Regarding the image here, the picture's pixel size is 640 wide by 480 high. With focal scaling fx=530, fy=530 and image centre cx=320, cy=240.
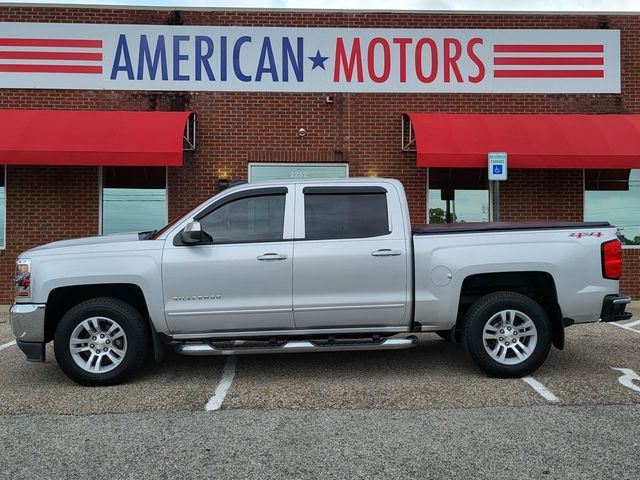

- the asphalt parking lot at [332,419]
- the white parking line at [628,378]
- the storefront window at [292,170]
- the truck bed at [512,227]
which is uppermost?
the storefront window at [292,170]

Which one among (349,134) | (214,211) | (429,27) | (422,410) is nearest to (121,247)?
(214,211)

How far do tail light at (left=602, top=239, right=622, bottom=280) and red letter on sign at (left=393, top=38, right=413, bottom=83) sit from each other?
253 inches

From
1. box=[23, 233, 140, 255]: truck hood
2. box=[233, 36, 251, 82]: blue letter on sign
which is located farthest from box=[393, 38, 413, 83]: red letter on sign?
box=[23, 233, 140, 255]: truck hood

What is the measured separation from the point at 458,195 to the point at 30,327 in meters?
8.06

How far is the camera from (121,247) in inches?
199

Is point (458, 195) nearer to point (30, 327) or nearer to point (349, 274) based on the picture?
point (349, 274)

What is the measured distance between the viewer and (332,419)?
4.14 m

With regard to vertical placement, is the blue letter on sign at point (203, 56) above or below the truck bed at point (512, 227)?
above

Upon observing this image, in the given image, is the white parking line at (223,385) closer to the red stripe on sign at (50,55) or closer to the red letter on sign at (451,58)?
the red stripe on sign at (50,55)

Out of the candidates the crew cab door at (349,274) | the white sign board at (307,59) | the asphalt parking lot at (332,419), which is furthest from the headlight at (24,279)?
the white sign board at (307,59)

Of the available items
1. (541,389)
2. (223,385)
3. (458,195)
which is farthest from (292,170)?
(541,389)

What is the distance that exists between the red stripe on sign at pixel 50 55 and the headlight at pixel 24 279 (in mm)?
6615

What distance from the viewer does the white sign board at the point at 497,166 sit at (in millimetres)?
8648

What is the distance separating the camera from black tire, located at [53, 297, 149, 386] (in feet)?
16.2
